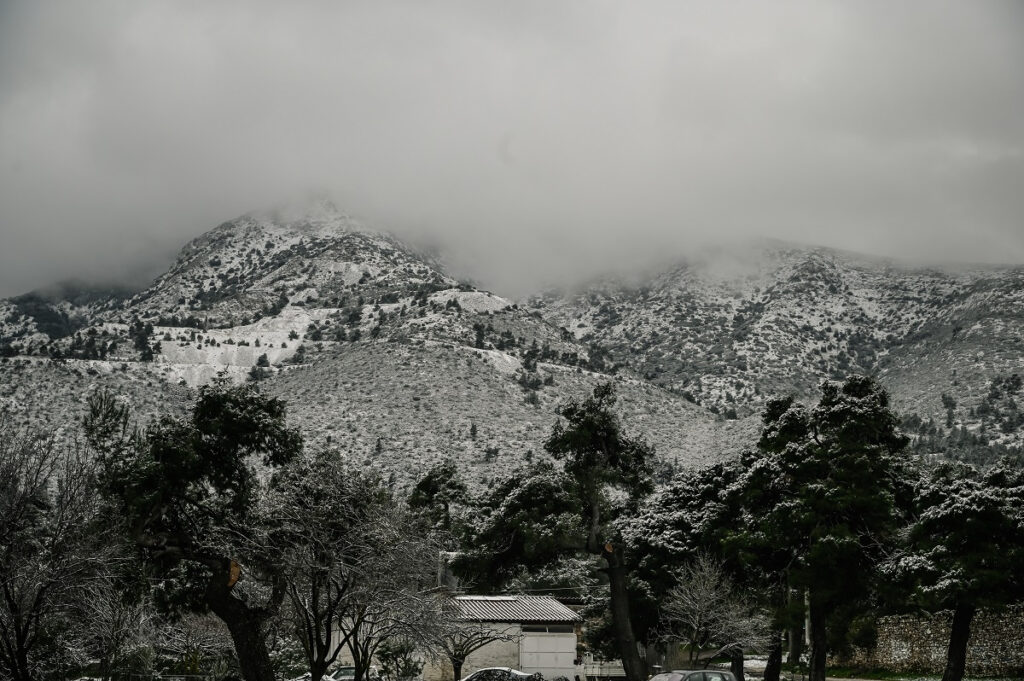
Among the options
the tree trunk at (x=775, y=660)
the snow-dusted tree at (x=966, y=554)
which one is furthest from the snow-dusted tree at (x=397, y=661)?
the snow-dusted tree at (x=966, y=554)

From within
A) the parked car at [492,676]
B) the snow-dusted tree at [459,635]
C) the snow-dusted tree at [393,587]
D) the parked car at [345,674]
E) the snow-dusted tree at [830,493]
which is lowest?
the parked car at [345,674]

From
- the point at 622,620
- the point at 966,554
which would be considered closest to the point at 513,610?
the point at 622,620

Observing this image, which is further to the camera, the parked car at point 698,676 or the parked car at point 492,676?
the parked car at point 492,676

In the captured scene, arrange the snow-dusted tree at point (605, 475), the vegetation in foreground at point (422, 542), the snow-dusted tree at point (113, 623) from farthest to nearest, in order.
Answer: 1. the snow-dusted tree at point (605, 475)
2. the vegetation in foreground at point (422, 542)
3. the snow-dusted tree at point (113, 623)

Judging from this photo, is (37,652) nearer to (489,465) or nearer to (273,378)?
(489,465)

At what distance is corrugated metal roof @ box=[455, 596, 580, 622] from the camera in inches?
2122

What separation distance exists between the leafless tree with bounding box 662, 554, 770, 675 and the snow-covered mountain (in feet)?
92.7

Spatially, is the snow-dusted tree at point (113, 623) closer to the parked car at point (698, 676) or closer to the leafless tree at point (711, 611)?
the parked car at point (698, 676)

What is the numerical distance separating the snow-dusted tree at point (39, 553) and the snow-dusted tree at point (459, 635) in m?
9.07

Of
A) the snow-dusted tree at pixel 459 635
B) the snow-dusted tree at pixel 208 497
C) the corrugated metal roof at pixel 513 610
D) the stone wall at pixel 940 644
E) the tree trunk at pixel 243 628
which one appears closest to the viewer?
the tree trunk at pixel 243 628

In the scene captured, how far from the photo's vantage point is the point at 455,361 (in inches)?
4906

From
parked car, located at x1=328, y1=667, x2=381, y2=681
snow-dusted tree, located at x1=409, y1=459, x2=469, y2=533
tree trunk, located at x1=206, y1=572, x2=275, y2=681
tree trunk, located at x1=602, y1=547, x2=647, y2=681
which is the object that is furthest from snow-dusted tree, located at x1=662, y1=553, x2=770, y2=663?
snow-dusted tree, located at x1=409, y1=459, x2=469, y2=533

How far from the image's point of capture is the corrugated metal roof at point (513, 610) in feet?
177

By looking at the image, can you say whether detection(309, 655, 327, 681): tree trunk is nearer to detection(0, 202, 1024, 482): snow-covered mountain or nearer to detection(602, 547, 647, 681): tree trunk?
detection(602, 547, 647, 681): tree trunk
